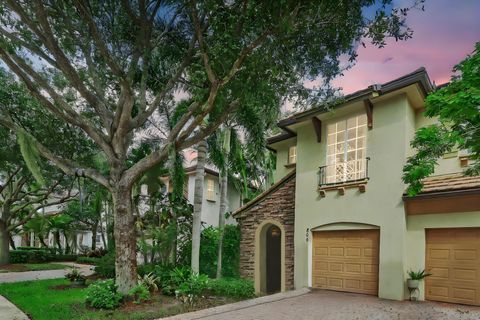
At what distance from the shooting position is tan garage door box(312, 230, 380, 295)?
39.2 ft

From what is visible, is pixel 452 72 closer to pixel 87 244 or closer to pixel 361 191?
pixel 361 191

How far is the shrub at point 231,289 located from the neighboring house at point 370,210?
154cm

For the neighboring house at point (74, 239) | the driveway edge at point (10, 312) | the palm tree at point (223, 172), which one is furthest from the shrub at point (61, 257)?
the palm tree at point (223, 172)

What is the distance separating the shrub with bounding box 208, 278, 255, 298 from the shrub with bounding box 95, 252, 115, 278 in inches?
231

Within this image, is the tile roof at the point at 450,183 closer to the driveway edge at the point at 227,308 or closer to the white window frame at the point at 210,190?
the driveway edge at the point at 227,308

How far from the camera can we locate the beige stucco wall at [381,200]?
11.2 m

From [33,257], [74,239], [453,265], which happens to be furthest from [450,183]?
[74,239]

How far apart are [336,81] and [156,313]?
8.69 m

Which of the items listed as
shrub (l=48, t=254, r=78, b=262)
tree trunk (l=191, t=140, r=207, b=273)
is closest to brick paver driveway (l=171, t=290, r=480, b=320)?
tree trunk (l=191, t=140, r=207, b=273)

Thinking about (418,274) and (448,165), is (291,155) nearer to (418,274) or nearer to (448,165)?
(448,165)

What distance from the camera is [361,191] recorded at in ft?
39.9

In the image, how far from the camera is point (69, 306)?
10852 mm

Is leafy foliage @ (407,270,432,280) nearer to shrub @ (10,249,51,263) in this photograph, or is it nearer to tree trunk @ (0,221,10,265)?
tree trunk @ (0,221,10,265)

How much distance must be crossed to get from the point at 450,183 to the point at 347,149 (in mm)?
3529
